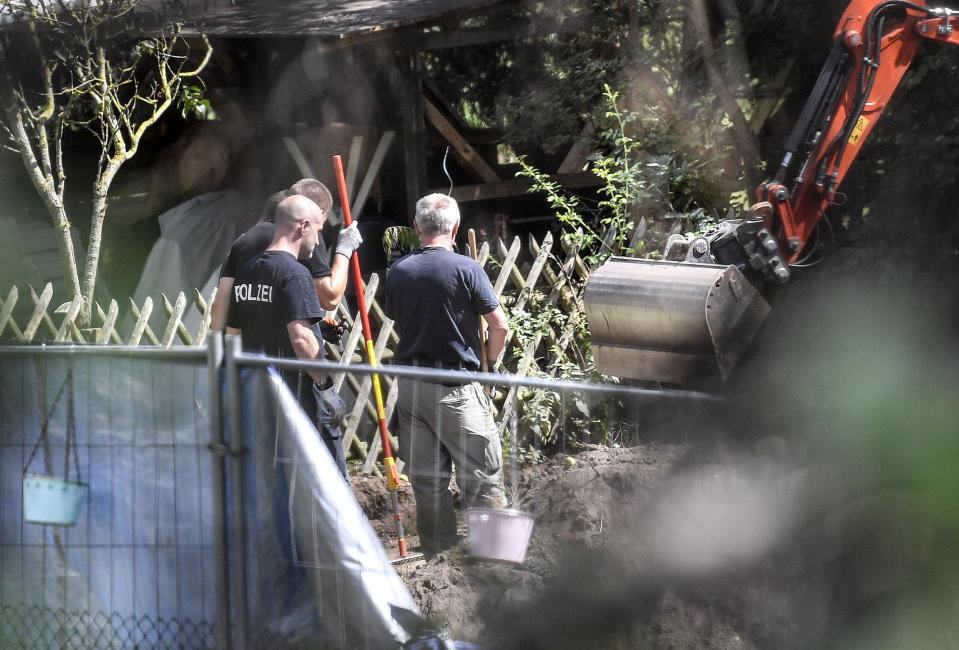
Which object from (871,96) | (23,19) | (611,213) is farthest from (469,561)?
(23,19)

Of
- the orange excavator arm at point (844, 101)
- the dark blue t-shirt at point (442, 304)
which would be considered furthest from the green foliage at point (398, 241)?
the orange excavator arm at point (844, 101)

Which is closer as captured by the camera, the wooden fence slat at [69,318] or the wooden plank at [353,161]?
the wooden fence slat at [69,318]

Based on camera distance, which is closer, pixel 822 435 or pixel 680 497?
pixel 680 497

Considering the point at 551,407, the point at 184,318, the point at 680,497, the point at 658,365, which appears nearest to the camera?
the point at 680,497

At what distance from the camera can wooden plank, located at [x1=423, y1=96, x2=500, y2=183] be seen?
8875mm

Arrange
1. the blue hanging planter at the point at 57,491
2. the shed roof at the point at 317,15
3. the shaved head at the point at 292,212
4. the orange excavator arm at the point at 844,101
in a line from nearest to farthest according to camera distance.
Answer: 1. the blue hanging planter at the point at 57,491
2. the shaved head at the point at 292,212
3. the orange excavator arm at the point at 844,101
4. the shed roof at the point at 317,15

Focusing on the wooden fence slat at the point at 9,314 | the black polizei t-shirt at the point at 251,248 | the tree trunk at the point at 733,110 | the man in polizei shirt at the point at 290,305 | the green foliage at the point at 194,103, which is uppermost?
the green foliage at the point at 194,103

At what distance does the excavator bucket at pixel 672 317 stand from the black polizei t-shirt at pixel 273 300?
66.5 inches

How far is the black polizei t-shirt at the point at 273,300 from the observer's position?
4.19 meters

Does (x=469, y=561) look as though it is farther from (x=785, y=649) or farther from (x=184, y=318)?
(x=184, y=318)

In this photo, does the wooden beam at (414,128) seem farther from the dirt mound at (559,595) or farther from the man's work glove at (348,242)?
the dirt mound at (559,595)

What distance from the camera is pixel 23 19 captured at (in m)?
7.51

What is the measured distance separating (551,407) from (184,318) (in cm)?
398

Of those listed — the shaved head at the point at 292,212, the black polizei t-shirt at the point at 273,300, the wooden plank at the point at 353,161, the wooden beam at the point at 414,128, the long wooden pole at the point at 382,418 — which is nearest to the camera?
the black polizei t-shirt at the point at 273,300
